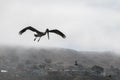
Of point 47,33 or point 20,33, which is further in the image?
point 20,33

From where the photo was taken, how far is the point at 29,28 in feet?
126

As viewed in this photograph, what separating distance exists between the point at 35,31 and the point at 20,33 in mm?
1535

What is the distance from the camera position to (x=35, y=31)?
3884 cm

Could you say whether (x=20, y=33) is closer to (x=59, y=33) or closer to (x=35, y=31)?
(x=35, y=31)

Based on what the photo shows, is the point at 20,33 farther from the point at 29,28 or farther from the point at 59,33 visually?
the point at 59,33

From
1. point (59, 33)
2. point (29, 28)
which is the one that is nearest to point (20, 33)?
point (29, 28)

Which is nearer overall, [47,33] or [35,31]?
[47,33]

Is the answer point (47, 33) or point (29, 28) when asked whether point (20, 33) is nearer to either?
point (29, 28)

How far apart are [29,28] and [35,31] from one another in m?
0.73

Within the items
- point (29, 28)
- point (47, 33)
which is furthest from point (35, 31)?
point (47, 33)

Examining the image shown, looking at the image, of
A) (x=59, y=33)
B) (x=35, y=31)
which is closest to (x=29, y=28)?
(x=35, y=31)

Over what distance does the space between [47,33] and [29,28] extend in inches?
132

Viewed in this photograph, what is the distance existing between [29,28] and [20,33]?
104 centimetres

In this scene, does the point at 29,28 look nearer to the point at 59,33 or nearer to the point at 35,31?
the point at 35,31
